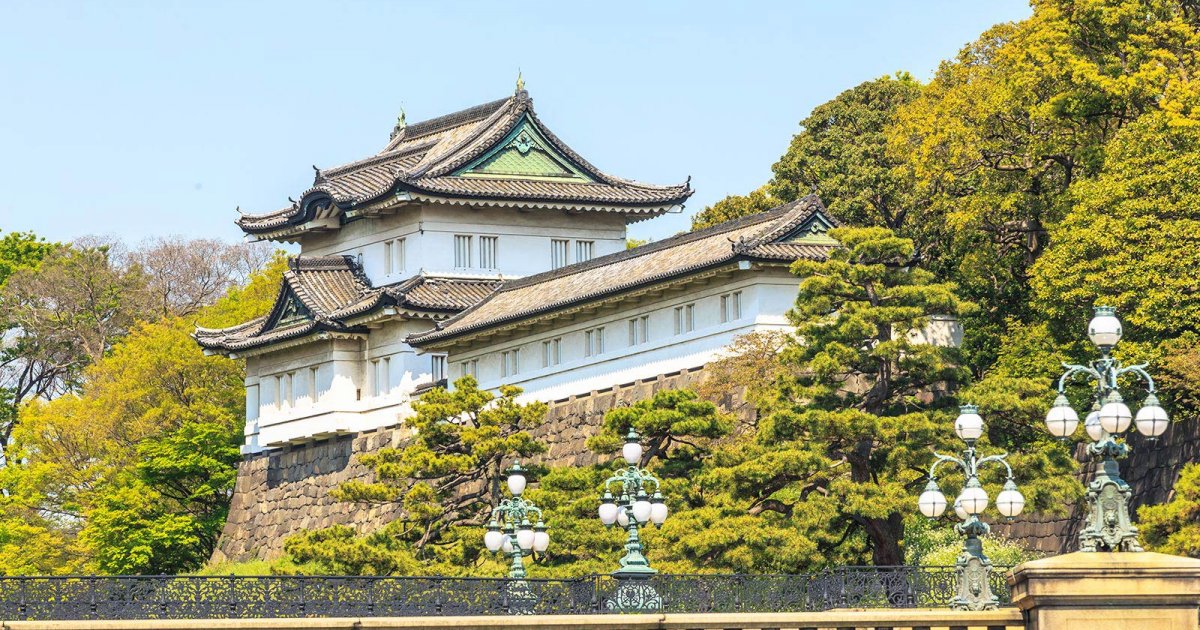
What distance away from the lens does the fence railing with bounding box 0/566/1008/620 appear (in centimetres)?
2888

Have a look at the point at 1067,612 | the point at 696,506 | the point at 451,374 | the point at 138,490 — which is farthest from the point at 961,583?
the point at 138,490

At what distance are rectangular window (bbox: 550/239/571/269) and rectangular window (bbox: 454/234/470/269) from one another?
231cm

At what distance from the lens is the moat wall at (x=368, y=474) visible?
4697 centimetres

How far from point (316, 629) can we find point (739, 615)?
4634 millimetres

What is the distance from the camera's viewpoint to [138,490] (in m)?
70.1

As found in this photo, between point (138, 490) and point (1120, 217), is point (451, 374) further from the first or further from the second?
point (1120, 217)

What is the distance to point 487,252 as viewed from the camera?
67.9 meters

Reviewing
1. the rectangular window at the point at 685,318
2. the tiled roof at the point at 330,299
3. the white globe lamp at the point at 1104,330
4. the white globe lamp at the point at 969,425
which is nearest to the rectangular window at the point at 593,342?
the rectangular window at the point at 685,318

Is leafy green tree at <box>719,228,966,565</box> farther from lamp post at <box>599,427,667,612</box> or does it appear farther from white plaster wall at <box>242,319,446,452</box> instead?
white plaster wall at <box>242,319,446,452</box>

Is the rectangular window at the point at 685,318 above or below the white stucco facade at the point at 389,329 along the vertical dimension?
below

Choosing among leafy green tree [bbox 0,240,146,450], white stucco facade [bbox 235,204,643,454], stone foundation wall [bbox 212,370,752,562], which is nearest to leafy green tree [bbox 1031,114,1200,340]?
stone foundation wall [bbox 212,370,752,562]

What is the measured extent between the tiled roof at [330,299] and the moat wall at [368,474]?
3.07 metres

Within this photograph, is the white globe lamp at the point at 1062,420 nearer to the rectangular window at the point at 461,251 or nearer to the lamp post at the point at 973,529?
the lamp post at the point at 973,529

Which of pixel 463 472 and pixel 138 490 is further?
pixel 138 490
